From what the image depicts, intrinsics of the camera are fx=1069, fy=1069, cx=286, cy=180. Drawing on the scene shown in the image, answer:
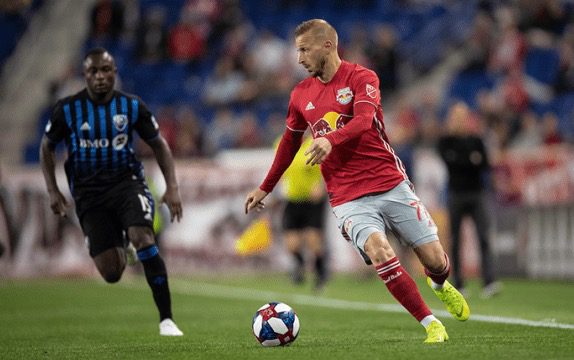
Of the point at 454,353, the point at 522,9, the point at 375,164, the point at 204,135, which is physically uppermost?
the point at 522,9

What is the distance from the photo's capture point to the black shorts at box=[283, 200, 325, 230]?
51.7ft

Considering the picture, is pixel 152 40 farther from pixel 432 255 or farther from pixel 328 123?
pixel 432 255

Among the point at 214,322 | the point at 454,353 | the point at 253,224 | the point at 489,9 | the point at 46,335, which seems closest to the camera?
the point at 454,353

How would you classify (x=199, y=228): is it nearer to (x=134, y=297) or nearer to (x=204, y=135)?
(x=204, y=135)

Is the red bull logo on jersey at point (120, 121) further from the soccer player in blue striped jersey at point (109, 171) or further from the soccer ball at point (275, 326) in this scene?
the soccer ball at point (275, 326)

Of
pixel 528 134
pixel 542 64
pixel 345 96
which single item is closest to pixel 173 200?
pixel 345 96

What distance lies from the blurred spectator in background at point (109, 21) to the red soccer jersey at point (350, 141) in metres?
17.1

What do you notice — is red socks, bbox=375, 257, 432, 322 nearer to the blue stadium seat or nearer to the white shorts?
the white shorts

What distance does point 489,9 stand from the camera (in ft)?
68.9

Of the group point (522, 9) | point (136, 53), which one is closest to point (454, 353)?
point (522, 9)

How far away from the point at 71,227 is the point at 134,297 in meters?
5.06

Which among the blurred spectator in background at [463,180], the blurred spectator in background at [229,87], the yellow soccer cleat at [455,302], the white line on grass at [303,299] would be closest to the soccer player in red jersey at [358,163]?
the yellow soccer cleat at [455,302]

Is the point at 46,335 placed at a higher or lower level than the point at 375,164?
lower

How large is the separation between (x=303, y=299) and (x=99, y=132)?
18.0ft
